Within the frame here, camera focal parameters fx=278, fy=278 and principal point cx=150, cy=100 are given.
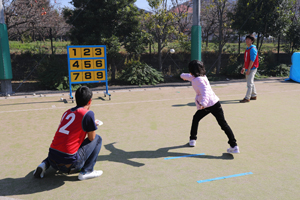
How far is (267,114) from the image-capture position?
7445mm

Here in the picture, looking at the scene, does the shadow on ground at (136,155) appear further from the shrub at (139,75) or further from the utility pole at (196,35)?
the utility pole at (196,35)

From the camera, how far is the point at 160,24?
14.5 meters

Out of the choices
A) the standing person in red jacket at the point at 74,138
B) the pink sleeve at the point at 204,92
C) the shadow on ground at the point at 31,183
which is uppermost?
the pink sleeve at the point at 204,92

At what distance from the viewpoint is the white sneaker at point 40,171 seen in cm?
381

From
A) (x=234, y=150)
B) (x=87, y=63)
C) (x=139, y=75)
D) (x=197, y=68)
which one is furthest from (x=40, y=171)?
(x=139, y=75)

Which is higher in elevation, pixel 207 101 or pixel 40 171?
pixel 207 101

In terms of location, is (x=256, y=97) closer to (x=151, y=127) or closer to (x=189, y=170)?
(x=151, y=127)

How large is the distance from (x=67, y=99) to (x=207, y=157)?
6.59 meters

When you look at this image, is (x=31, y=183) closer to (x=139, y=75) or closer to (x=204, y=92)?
(x=204, y=92)

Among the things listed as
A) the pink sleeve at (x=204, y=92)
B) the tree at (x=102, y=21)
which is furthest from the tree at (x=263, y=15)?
the pink sleeve at (x=204, y=92)

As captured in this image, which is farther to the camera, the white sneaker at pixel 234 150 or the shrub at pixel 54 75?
the shrub at pixel 54 75

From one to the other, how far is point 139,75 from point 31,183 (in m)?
9.73

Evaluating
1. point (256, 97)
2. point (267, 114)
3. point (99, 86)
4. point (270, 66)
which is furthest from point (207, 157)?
point (270, 66)

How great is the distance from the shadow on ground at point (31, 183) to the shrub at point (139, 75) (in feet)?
29.7
